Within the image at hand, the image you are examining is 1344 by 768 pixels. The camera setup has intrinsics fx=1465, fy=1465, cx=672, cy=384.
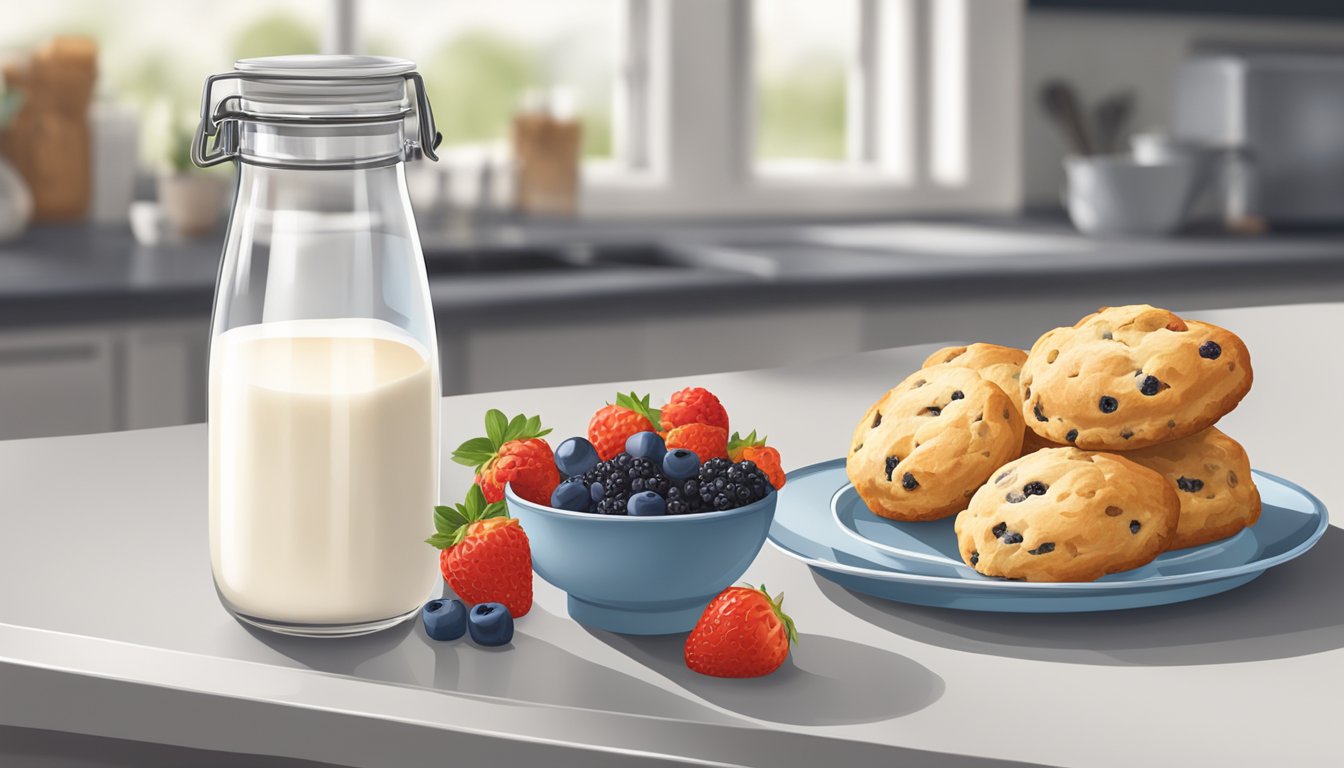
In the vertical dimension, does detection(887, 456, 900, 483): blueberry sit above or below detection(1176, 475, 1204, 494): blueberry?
above

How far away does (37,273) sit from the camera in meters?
2.10

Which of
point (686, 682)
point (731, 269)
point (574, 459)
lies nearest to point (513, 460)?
point (574, 459)

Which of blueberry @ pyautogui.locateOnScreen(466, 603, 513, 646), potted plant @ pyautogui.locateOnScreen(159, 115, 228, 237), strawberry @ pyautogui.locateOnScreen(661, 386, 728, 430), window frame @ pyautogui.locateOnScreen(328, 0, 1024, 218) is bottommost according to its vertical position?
blueberry @ pyautogui.locateOnScreen(466, 603, 513, 646)

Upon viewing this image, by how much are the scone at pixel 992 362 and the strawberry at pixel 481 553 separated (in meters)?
0.28

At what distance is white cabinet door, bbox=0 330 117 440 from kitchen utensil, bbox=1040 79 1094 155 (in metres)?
2.09

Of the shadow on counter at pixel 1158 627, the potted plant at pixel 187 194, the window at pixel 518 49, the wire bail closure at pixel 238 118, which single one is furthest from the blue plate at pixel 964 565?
the window at pixel 518 49

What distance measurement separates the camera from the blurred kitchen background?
2.10m

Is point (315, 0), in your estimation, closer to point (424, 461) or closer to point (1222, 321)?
point (1222, 321)

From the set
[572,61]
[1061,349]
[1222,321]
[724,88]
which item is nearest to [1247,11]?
[724,88]

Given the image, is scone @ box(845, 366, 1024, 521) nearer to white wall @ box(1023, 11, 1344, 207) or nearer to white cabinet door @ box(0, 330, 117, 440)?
white cabinet door @ box(0, 330, 117, 440)

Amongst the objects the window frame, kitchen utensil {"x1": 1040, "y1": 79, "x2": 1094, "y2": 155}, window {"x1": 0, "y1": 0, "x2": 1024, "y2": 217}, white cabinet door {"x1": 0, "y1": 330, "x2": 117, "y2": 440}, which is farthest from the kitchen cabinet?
kitchen utensil {"x1": 1040, "y1": 79, "x2": 1094, "y2": 155}

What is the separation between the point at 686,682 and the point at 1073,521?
0.20 meters

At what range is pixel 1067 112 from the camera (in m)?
3.18

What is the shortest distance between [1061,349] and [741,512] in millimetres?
228
